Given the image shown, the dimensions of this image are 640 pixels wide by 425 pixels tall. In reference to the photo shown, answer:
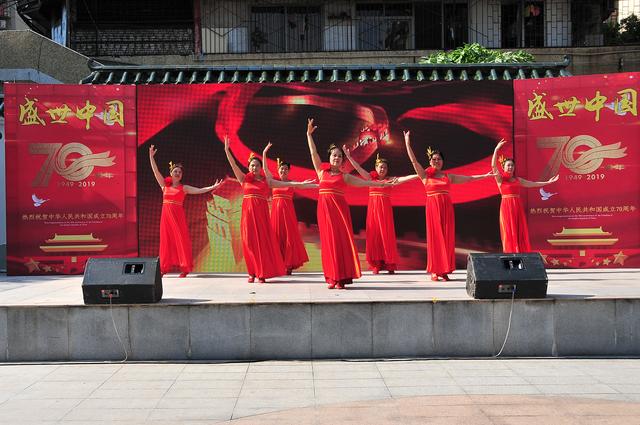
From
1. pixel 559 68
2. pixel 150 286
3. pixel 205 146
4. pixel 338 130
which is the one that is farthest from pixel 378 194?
pixel 150 286

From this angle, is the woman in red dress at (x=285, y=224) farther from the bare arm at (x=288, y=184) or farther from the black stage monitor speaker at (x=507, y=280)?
the black stage monitor speaker at (x=507, y=280)

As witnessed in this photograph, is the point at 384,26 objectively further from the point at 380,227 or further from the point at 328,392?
the point at 328,392

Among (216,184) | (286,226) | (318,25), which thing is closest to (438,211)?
(286,226)

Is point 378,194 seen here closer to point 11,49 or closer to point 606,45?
point 11,49

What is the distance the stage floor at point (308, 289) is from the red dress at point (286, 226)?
10.5 inches

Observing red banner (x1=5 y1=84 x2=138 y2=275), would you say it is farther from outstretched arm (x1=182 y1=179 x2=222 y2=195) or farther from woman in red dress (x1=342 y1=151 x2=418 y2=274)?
woman in red dress (x1=342 y1=151 x2=418 y2=274)

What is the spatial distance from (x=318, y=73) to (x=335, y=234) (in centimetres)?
417

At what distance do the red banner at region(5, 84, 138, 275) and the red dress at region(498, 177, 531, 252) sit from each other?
5033 millimetres

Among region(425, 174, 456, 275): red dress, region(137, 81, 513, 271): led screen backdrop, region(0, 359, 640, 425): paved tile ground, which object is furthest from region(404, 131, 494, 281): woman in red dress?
region(0, 359, 640, 425): paved tile ground

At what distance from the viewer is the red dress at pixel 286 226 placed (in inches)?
385

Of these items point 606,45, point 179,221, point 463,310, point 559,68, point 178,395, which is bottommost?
point 178,395

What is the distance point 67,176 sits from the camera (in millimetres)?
10094

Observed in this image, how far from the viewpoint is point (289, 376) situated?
5.68 meters

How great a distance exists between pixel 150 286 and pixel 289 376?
4.98ft
